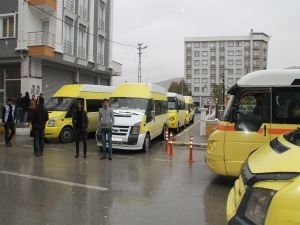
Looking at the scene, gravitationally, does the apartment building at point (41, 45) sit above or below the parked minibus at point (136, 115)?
above

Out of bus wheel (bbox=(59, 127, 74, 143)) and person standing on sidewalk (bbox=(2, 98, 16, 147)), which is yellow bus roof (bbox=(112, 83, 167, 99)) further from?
person standing on sidewalk (bbox=(2, 98, 16, 147))

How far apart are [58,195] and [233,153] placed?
144 inches

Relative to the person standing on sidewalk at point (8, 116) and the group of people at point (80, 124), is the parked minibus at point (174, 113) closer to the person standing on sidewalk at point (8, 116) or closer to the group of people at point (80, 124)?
the person standing on sidewalk at point (8, 116)

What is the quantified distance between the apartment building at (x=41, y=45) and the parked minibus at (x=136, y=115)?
10.1 m

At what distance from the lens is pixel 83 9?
29328 mm

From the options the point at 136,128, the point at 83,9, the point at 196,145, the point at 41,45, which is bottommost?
the point at 196,145

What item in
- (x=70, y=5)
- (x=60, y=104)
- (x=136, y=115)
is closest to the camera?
(x=136, y=115)

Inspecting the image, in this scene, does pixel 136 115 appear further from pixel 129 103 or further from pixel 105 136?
pixel 105 136

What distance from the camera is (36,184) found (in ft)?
26.4

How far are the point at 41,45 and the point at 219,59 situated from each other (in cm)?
11625

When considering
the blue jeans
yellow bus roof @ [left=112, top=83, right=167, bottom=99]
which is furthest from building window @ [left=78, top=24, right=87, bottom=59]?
the blue jeans

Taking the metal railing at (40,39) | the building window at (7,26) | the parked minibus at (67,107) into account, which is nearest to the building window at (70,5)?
the metal railing at (40,39)

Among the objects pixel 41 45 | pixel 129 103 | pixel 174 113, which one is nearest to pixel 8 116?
pixel 129 103

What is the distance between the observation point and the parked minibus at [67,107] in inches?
611
